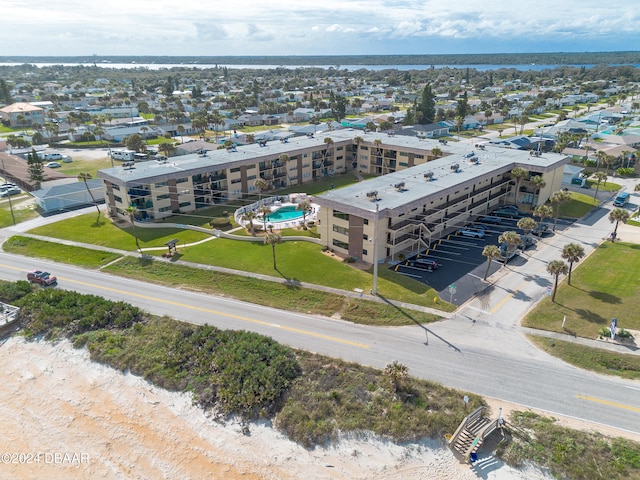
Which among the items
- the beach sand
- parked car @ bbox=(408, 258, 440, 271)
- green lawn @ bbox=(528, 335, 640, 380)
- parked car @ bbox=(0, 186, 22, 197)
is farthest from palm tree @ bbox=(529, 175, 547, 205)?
parked car @ bbox=(0, 186, 22, 197)

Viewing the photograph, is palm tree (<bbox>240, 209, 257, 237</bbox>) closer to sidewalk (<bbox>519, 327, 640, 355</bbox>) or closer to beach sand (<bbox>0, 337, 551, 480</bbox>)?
beach sand (<bbox>0, 337, 551, 480</bbox>)

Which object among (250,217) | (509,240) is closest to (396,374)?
(509,240)

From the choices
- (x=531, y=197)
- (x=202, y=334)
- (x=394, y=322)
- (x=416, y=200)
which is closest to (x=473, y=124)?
(x=531, y=197)

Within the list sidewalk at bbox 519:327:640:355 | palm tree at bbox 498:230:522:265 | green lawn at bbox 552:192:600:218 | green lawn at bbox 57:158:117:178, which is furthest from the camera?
green lawn at bbox 57:158:117:178

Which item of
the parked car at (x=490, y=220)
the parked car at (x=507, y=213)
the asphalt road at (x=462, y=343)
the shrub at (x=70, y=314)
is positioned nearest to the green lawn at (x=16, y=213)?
the asphalt road at (x=462, y=343)

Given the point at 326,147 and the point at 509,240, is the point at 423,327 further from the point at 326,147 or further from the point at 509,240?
the point at 326,147

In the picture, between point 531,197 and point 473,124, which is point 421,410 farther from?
point 473,124
